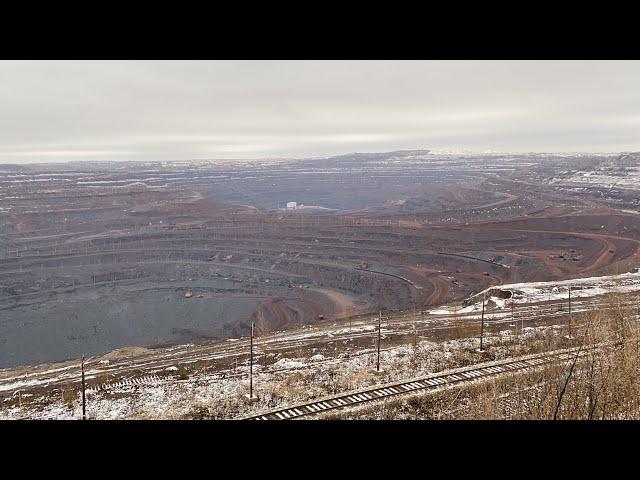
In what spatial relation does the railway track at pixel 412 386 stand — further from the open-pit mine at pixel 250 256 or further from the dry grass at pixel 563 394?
the open-pit mine at pixel 250 256

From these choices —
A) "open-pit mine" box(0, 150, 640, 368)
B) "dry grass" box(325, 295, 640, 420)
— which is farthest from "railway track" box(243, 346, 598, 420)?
"open-pit mine" box(0, 150, 640, 368)

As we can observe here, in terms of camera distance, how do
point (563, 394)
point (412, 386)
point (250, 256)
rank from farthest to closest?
point (250, 256)
point (412, 386)
point (563, 394)

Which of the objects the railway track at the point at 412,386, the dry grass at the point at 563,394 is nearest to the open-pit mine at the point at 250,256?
the railway track at the point at 412,386

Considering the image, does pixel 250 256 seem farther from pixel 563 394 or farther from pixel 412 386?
pixel 563 394

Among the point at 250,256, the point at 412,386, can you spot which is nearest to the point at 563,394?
the point at 412,386

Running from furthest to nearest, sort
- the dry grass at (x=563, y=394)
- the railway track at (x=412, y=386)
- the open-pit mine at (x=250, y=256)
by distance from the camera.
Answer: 1. the open-pit mine at (x=250, y=256)
2. the railway track at (x=412, y=386)
3. the dry grass at (x=563, y=394)

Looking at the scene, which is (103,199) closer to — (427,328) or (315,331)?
(315,331)
